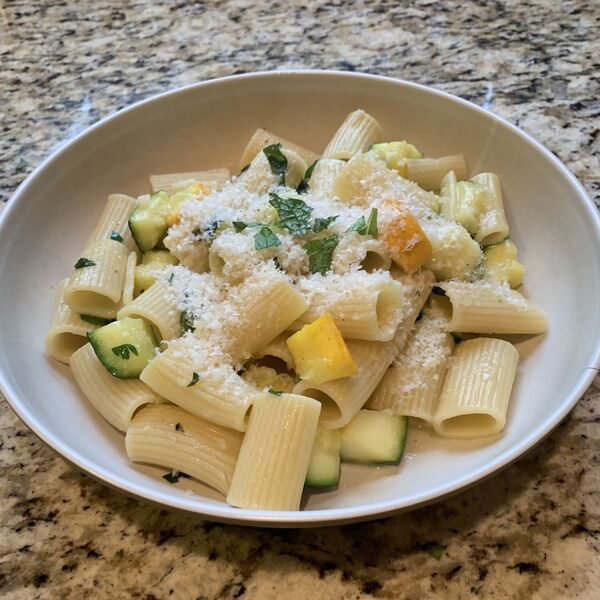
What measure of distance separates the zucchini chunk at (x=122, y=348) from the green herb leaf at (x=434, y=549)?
0.71 metres

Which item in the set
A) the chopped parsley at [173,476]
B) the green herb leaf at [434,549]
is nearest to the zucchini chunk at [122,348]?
the chopped parsley at [173,476]

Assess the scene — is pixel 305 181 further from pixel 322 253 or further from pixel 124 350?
pixel 124 350

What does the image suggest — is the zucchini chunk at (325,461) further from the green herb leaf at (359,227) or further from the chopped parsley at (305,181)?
the chopped parsley at (305,181)

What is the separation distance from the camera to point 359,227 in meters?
1.51

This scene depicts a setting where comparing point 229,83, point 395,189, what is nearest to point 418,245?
point 395,189

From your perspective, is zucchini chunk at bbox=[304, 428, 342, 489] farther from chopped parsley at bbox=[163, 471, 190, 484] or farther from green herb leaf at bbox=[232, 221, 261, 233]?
green herb leaf at bbox=[232, 221, 261, 233]

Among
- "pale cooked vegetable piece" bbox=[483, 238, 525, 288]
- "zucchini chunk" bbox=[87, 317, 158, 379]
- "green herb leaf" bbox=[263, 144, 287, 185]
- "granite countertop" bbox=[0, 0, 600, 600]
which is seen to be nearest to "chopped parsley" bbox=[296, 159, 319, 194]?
"green herb leaf" bbox=[263, 144, 287, 185]

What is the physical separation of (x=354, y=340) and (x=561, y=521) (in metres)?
0.56

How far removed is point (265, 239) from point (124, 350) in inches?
15.9

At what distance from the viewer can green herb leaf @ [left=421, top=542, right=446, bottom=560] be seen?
4.17 feet

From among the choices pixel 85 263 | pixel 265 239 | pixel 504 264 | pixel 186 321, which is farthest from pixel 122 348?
pixel 504 264

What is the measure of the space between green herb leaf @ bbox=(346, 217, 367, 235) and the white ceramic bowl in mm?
474

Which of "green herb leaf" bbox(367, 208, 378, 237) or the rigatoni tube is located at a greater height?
"green herb leaf" bbox(367, 208, 378, 237)

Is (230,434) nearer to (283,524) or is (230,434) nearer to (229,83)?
(283,524)
